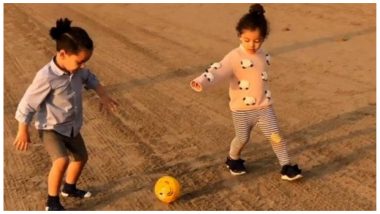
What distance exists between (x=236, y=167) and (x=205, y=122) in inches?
55.9

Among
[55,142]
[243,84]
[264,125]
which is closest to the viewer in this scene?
[55,142]

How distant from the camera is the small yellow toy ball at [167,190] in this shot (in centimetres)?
461

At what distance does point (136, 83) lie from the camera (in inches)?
324

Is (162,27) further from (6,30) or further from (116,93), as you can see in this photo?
(116,93)

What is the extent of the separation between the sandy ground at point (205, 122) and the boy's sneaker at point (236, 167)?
3.6 inches

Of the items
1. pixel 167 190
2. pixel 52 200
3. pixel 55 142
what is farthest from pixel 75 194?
pixel 167 190

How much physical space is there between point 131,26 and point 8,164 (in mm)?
7896

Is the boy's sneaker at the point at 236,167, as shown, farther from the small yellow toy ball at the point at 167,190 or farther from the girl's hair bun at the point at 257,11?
the girl's hair bun at the point at 257,11

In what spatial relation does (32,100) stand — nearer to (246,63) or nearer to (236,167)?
(246,63)

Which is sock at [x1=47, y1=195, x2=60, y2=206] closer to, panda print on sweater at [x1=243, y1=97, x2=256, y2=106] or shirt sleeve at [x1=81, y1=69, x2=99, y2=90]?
shirt sleeve at [x1=81, y1=69, x2=99, y2=90]

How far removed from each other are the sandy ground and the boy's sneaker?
9 centimetres

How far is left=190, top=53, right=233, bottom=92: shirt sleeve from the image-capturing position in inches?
181

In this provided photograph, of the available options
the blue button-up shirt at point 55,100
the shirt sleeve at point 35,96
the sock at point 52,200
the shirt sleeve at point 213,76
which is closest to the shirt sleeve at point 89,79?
the blue button-up shirt at point 55,100

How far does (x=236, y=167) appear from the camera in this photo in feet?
17.1
